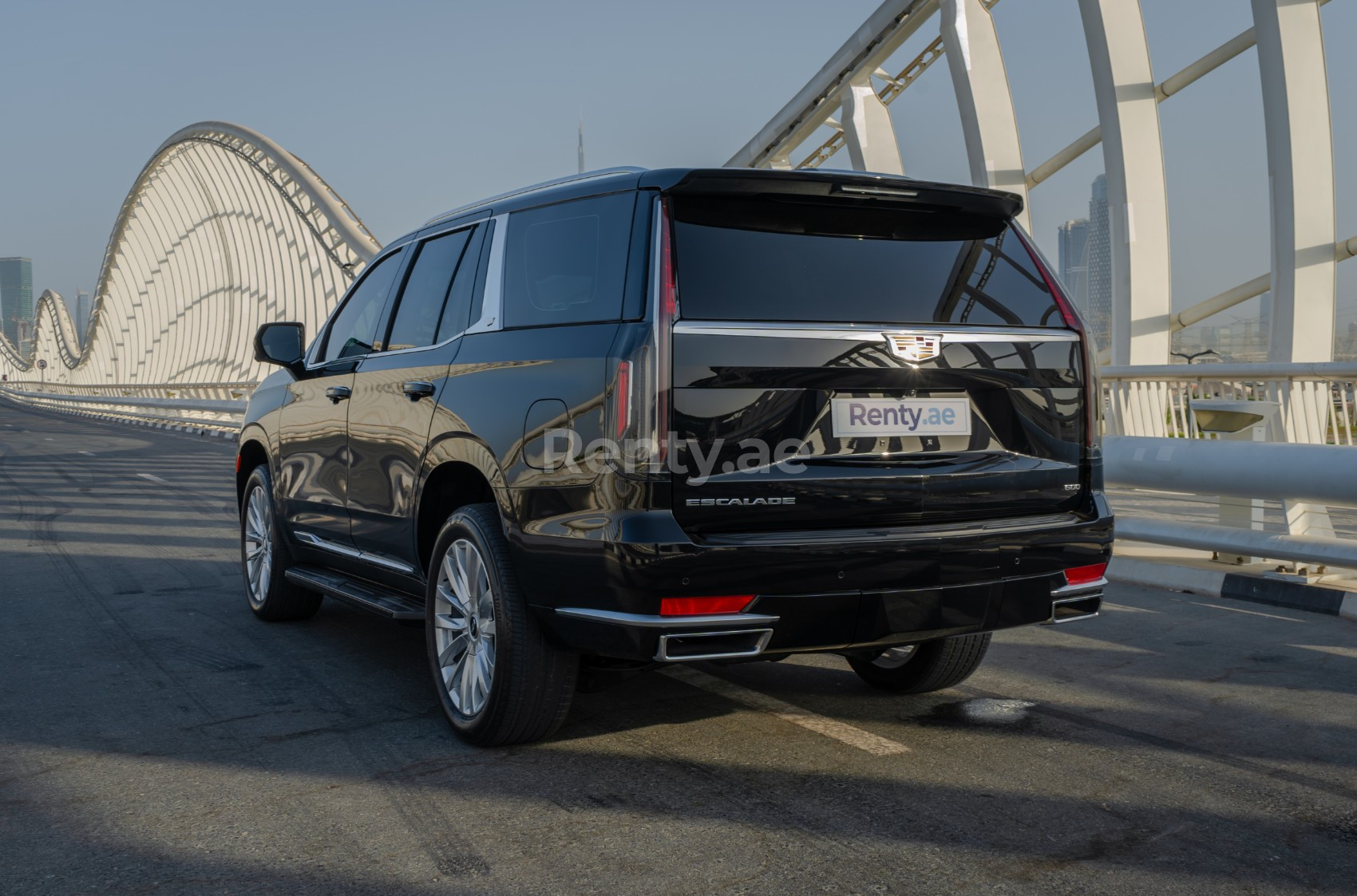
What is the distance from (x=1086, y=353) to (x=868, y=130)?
45.4ft

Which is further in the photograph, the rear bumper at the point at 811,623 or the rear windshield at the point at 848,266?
the rear windshield at the point at 848,266

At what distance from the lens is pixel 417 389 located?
4.82 meters

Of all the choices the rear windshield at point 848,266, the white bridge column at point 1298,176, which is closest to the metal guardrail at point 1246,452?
the white bridge column at point 1298,176

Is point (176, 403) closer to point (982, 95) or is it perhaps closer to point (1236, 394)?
point (982, 95)

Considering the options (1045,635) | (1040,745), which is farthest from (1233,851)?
(1045,635)

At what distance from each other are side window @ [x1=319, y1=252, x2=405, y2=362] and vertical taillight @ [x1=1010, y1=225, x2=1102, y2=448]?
2.76 metres

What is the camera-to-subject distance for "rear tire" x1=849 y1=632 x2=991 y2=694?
4.82 meters

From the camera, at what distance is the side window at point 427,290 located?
5023 mm

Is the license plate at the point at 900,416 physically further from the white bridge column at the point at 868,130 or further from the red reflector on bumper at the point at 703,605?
the white bridge column at the point at 868,130

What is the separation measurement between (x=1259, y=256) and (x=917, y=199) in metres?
8.32

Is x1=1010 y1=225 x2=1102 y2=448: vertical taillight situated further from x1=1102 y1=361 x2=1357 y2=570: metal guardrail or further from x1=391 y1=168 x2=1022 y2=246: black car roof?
x1=1102 y1=361 x2=1357 y2=570: metal guardrail

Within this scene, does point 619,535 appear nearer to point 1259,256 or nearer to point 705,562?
point 705,562

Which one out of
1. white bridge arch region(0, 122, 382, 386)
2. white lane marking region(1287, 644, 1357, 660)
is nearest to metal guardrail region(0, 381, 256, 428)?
white bridge arch region(0, 122, 382, 386)

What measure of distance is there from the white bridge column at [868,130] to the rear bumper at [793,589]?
1384 cm
